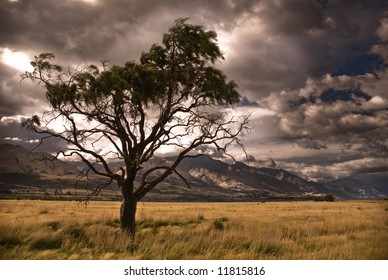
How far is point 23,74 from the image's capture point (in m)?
14.3

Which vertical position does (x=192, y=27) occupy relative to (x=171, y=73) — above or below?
above

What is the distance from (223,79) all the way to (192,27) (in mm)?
2998

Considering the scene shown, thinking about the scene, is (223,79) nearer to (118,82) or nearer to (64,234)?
(118,82)

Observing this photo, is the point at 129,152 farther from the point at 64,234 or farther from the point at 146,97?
the point at 64,234

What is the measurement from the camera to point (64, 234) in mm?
14039

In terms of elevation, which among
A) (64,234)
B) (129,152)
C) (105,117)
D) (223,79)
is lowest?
(64,234)

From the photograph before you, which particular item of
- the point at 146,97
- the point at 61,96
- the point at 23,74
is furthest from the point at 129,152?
the point at 23,74
